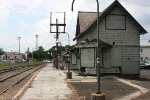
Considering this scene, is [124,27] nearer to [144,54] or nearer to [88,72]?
[88,72]

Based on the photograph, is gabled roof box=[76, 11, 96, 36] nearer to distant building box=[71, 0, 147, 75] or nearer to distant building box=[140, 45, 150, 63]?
distant building box=[71, 0, 147, 75]

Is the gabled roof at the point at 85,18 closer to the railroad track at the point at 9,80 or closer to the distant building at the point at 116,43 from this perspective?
the distant building at the point at 116,43

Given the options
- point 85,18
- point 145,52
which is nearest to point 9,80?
point 85,18

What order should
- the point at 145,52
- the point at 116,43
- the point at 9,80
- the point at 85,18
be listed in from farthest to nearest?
the point at 145,52 → the point at 85,18 → the point at 116,43 → the point at 9,80

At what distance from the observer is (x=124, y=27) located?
129 ft

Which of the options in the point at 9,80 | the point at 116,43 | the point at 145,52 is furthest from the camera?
the point at 145,52

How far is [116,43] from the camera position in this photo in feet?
128

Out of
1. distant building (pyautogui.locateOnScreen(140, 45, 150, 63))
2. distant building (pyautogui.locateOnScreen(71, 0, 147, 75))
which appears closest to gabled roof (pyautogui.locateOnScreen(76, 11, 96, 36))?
distant building (pyautogui.locateOnScreen(71, 0, 147, 75))

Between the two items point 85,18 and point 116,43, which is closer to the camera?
point 116,43

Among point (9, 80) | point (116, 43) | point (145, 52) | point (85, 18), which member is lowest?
point (9, 80)

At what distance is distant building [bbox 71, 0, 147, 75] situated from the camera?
38.5 m

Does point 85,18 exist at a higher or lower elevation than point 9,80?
higher

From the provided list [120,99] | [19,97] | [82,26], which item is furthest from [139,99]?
[82,26]

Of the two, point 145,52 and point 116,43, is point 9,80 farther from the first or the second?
point 145,52
